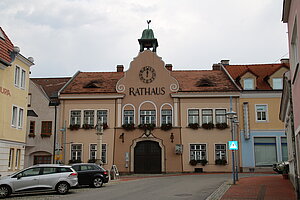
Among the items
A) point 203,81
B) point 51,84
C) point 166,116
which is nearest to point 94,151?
point 166,116

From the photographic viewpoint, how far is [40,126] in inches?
1561

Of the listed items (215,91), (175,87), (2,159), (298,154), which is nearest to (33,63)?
(2,159)

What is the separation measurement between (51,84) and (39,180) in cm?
2683

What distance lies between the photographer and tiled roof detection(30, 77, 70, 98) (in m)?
42.5

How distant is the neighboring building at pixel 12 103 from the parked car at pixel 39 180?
258 inches

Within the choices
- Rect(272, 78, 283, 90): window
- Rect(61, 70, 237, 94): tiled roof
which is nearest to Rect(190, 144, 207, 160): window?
Rect(61, 70, 237, 94): tiled roof

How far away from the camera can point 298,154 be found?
582 inches

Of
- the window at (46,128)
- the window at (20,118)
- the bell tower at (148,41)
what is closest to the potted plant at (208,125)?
the bell tower at (148,41)

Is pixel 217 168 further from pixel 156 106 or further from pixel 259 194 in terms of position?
pixel 259 194

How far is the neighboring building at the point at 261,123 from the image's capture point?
38.0 meters

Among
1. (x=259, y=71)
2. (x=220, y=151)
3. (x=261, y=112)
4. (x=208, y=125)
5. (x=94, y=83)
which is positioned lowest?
(x=220, y=151)

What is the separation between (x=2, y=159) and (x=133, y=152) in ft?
52.9

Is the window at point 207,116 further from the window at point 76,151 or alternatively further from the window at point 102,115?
the window at point 76,151

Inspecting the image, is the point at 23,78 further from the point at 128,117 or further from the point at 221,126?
the point at 221,126
